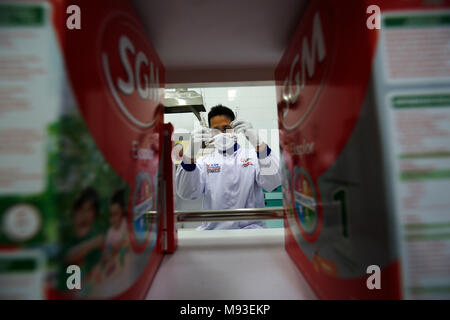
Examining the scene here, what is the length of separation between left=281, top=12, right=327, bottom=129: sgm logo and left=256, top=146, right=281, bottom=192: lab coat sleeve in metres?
0.78

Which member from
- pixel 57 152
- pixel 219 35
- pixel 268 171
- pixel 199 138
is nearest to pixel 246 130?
pixel 199 138

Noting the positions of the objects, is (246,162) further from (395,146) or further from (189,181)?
(395,146)

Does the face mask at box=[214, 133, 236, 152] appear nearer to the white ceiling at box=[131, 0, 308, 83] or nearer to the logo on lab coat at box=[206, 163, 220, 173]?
the logo on lab coat at box=[206, 163, 220, 173]

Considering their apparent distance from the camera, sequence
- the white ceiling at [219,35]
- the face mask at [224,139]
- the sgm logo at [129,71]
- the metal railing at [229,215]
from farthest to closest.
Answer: the face mask at [224,139] → the metal railing at [229,215] → the white ceiling at [219,35] → the sgm logo at [129,71]

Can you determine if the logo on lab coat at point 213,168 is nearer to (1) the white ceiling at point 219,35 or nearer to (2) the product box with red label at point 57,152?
(1) the white ceiling at point 219,35

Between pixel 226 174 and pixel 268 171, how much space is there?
1.01ft

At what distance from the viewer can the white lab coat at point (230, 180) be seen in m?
1.49

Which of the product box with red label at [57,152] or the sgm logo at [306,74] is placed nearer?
the product box with red label at [57,152]

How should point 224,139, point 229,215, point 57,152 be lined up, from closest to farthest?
point 57,152
point 229,215
point 224,139

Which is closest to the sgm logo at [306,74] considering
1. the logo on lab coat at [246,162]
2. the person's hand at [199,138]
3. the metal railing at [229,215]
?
the metal railing at [229,215]

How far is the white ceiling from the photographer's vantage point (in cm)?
49

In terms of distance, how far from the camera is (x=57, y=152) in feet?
0.87

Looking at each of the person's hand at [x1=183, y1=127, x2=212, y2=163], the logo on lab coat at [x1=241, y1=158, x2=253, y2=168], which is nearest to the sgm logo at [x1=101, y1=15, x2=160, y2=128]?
the person's hand at [x1=183, y1=127, x2=212, y2=163]
